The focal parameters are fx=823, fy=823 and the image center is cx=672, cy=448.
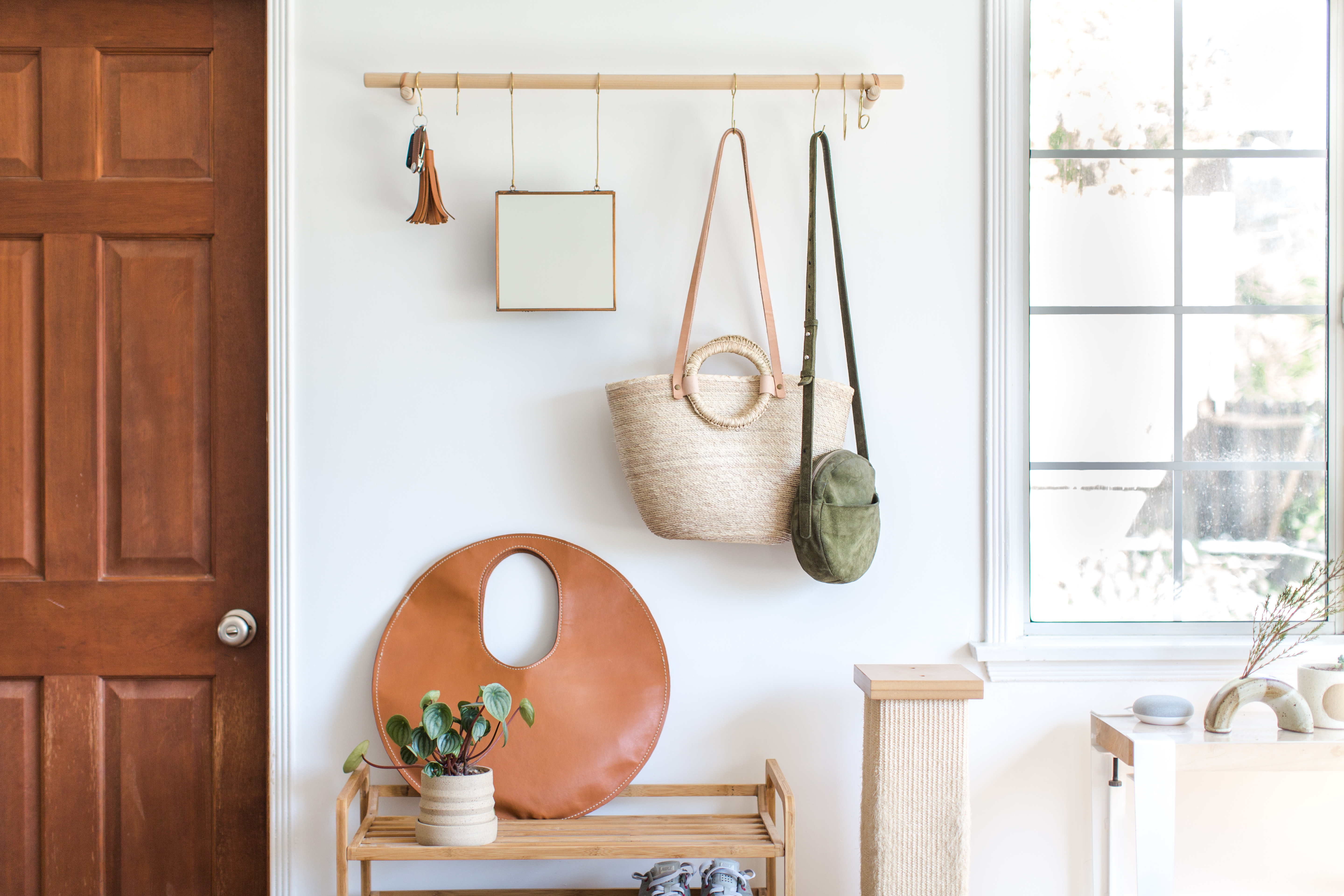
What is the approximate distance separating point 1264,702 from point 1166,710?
173 mm

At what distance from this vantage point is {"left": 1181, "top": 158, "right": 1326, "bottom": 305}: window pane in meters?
1.70

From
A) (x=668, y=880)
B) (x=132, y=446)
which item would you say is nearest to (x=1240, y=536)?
(x=668, y=880)

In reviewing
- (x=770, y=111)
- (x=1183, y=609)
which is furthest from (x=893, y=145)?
(x=1183, y=609)

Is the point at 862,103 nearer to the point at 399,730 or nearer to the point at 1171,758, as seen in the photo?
the point at 1171,758

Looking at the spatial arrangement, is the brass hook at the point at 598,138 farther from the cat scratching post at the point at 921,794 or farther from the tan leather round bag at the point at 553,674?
the cat scratching post at the point at 921,794

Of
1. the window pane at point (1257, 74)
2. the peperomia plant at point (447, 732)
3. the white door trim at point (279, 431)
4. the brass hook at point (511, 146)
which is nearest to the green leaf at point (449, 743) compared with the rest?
the peperomia plant at point (447, 732)

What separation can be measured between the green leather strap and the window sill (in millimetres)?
495

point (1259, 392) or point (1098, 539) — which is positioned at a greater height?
point (1259, 392)

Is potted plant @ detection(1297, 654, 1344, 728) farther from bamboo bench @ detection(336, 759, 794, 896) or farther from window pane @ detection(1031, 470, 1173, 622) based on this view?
bamboo bench @ detection(336, 759, 794, 896)

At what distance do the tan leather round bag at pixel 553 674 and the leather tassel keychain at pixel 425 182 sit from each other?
24.5 inches

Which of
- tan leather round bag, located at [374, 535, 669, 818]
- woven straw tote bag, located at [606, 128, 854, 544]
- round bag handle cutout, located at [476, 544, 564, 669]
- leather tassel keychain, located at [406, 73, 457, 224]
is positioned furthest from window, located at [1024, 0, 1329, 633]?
leather tassel keychain, located at [406, 73, 457, 224]

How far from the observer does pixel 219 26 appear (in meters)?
1.66

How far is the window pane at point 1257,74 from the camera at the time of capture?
5.61 ft

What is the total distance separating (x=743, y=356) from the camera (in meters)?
1.55
